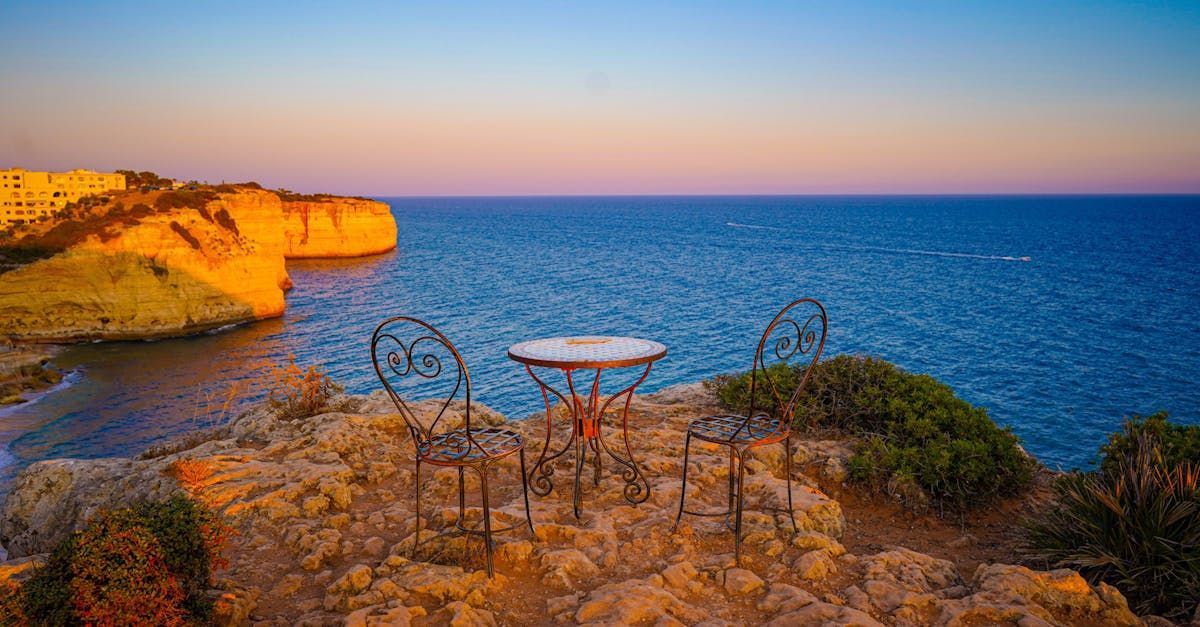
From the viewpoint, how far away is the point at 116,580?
313cm

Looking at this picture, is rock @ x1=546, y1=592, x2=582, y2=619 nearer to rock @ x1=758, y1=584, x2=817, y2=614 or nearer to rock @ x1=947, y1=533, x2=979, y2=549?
rock @ x1=758, y1=584, x2=817, y2=614

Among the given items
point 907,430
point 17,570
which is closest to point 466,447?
point 17,570

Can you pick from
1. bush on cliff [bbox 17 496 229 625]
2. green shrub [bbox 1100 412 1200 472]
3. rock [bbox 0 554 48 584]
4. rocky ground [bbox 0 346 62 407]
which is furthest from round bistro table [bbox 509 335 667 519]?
rocky ground [bbox 0 346 62 407]

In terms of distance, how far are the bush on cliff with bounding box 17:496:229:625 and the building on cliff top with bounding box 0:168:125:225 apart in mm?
93202

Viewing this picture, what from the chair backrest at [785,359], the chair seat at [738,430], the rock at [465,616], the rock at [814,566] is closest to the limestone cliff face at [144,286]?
the chair backrest at [785,359]

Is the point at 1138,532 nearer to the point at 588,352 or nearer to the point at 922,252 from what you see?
the point at 588,352

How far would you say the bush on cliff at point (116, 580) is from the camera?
308cm

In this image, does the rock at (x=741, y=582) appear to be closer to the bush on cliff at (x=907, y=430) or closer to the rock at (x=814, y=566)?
the rock at (x=814, y=566)

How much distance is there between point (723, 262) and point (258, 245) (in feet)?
129

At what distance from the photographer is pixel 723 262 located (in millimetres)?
60406

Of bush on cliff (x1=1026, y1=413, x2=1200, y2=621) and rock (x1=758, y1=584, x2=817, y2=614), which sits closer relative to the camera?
rock (x1=758, y1=584, x2=817, y2=614)

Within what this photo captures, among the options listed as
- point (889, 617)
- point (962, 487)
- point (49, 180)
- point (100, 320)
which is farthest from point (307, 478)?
point (49, 180)

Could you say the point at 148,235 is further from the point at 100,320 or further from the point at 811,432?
the point at 811,432

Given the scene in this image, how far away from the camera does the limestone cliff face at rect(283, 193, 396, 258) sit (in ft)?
208
